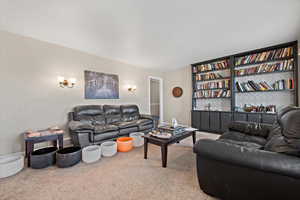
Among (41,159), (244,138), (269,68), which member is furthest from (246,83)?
(41,159)

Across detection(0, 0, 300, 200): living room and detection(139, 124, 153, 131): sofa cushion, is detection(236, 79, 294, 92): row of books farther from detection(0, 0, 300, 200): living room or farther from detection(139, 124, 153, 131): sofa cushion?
detection(139, 124, 153, 131): sofa cushion

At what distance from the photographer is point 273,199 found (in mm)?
980

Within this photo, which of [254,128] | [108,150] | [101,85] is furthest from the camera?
[101,85]

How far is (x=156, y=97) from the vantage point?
5.63 meters

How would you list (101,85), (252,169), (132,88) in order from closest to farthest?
(252,169) < (101,85) < (132,88)

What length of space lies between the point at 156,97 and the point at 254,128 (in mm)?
3871

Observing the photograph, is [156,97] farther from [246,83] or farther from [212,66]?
[246,83]

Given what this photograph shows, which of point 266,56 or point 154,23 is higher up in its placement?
point 154,23

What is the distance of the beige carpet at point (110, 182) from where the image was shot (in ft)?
4.48

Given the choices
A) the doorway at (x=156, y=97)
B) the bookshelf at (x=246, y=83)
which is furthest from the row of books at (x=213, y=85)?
the doorway at (x=156, y=97)

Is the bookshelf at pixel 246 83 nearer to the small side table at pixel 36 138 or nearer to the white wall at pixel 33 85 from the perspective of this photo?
the white wall at pixel 33 85

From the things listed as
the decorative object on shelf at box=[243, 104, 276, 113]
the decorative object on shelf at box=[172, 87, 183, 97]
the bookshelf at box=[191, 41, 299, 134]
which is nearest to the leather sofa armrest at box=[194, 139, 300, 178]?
the bookshelf at box=[191, 41, 299, 134]

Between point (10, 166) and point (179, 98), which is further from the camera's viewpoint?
point (179, 98)

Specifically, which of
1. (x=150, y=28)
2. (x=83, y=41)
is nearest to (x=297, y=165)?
(x=150, y=28)
